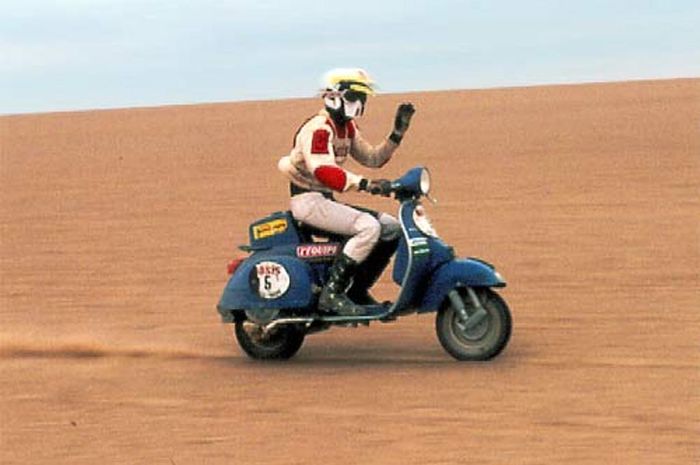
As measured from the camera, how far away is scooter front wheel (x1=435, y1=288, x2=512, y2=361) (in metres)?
9.59

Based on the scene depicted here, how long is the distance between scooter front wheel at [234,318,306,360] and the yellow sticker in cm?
62

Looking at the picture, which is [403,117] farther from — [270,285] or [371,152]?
[270,285]

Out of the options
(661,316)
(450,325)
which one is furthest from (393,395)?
(661,316)

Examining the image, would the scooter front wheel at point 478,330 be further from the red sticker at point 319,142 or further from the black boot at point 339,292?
the red sticker at point 319,142

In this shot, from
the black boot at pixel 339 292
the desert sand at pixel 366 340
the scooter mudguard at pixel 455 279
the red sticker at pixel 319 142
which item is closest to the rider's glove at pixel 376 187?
the red sticker at pixel 319 142

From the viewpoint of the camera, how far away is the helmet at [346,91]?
9781 mm

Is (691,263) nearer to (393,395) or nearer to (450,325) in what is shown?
(450,325)

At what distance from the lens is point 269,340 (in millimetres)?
10422

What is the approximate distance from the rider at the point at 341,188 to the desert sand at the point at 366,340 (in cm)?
59

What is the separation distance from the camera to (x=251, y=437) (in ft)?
26.0

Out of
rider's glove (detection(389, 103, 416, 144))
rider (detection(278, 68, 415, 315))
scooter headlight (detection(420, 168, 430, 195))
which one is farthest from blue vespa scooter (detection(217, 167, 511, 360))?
rider's glove (detection(389, 103, 416, 144))

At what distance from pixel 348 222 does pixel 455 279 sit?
0.87 m

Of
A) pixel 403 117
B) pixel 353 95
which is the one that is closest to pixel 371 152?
pixel 403 117

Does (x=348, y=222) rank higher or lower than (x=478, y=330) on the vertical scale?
higher
